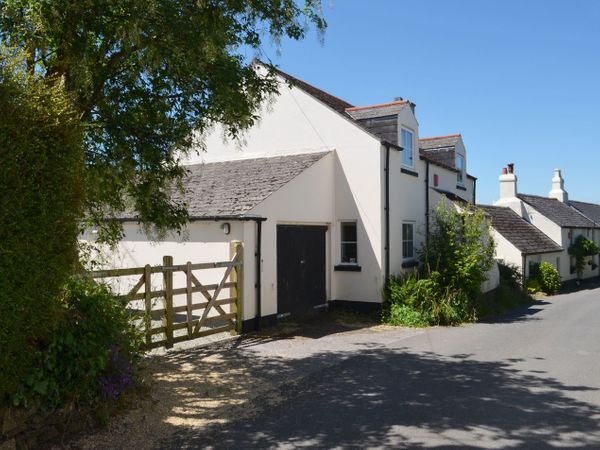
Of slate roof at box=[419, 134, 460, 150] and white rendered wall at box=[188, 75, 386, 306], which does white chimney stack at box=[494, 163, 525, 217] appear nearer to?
slate roof at box=[419, 134, 460, 150]

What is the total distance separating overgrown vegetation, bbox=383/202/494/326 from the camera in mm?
13266

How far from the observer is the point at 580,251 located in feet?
93.5

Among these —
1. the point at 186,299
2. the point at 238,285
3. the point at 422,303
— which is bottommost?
the point at 422,303

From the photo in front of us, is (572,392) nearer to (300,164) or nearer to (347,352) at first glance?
(347,352)

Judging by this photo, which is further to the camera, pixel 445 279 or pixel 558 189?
pixel 558 189

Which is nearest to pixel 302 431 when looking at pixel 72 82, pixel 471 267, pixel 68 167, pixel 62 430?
pixel 62 430

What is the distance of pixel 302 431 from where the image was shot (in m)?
5.72

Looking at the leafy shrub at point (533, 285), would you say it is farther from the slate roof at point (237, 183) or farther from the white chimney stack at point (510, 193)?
the slate roof at point (237, 183)

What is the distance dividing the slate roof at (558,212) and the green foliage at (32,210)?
27.2m

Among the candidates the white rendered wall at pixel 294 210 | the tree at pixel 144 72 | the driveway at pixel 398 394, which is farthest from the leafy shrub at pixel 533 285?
the tree at pixel 144 72

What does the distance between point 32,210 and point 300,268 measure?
29.0 feet


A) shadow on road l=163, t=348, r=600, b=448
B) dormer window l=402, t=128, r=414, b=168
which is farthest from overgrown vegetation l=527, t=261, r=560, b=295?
shadow on road l=163, t=348, r=600, b=448

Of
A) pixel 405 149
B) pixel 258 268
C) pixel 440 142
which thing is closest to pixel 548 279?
pixel 440 142

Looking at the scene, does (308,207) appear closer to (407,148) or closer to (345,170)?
(345,170)
